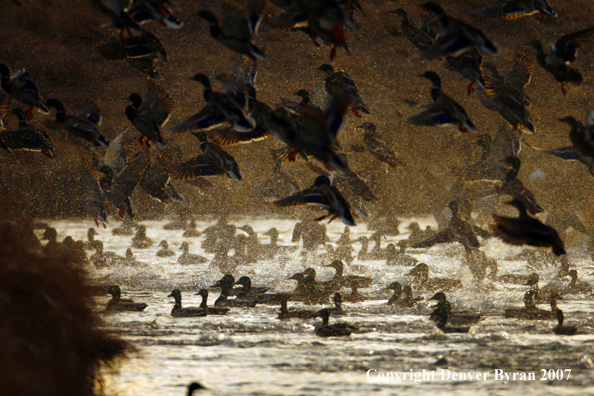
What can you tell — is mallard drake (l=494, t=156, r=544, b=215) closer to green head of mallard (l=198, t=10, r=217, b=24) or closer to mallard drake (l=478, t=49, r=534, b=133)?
mallard drake (l=478, t=49, r=534, b=133)

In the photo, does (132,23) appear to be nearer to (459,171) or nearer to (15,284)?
(15,284)

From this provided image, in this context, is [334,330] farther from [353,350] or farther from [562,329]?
[562,329]

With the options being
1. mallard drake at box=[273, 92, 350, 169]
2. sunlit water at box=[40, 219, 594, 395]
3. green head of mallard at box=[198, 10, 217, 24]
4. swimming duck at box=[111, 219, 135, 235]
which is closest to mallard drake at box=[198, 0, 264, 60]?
green head of mallard at box=[198, 10, 217, 24]

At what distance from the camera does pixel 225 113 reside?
14.7 ft

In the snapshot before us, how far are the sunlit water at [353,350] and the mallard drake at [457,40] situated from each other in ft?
9.53

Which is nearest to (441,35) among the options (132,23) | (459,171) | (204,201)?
(132,23)

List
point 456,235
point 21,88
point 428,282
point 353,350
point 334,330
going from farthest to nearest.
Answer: point 428,282
point 456,235
point 334,330
point 353,350
point 21,88

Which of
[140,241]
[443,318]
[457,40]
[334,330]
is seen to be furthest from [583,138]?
[140,241]

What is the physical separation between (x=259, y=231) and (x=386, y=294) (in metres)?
7.82

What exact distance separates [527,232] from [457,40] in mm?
1664

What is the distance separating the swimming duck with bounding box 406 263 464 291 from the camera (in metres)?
8.49

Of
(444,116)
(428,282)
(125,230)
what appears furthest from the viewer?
(125,230)

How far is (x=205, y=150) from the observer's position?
5621 millimetres

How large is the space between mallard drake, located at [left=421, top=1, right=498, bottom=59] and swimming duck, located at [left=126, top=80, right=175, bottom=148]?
241 cm
